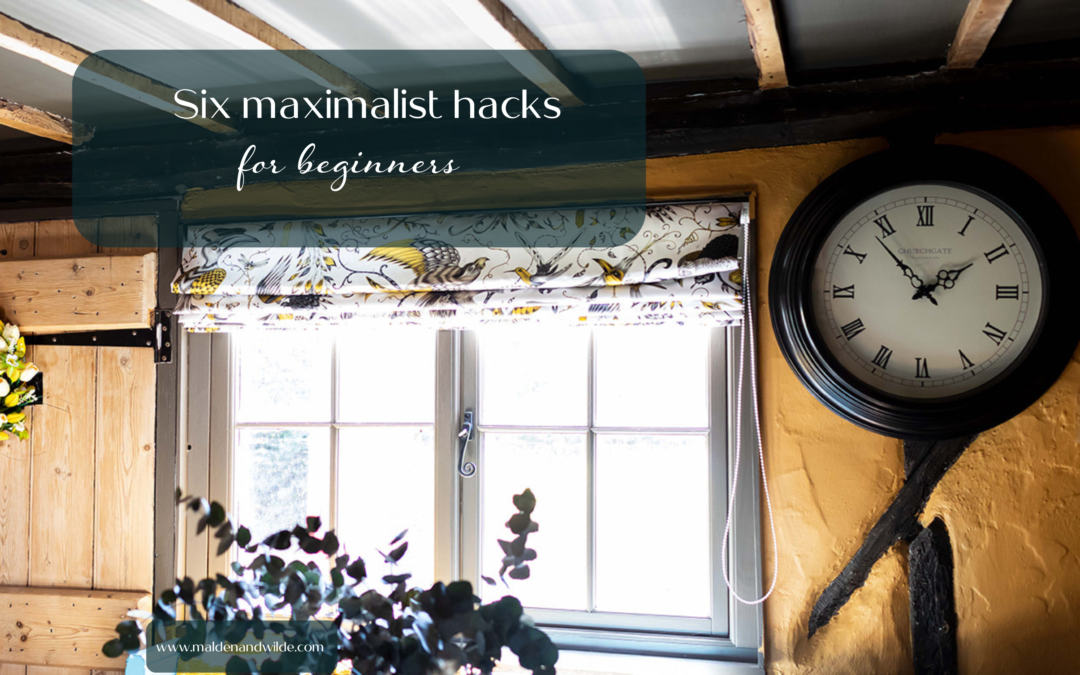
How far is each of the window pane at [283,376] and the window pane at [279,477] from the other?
54 mm

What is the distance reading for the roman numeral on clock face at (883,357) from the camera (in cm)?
159

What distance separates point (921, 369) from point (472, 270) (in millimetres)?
1071

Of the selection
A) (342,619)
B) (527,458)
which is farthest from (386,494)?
(342,619)

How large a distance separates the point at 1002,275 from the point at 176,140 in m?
2.14

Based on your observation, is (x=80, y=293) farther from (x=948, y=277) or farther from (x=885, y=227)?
(x=948, y=277)

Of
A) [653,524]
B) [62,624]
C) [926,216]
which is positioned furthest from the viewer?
[62,624]

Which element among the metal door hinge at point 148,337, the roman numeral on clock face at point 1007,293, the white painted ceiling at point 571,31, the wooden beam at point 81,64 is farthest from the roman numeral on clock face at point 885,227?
the metal door hinge at point 148,337

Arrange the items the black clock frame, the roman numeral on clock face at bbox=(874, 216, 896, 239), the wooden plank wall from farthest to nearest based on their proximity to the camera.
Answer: the wooden plank wall, the roman numeral on clock face at bbox=(874, 216, 896, 239), the black clock frame

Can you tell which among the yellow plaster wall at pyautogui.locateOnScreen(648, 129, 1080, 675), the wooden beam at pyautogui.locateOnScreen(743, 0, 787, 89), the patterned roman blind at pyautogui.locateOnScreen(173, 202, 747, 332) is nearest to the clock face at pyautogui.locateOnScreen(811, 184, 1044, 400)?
the yellow plaster wall at pyautogui.locateOnScreen(648, 129, 1080, 675)

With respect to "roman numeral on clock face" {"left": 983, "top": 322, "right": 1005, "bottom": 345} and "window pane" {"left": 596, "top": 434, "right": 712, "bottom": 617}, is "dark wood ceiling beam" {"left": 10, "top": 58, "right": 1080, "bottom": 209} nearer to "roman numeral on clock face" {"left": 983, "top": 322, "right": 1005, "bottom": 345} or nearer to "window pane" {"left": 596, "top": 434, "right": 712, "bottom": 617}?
"roman numeral on clock face" {"left": 983, "top": 322, "right": 1005, "bottom": 345}

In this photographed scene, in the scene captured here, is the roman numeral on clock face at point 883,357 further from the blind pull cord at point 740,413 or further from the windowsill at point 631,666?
the windowsill at point 631,666

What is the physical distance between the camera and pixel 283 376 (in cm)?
214

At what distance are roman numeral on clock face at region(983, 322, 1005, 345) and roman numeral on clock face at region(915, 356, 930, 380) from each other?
14 cm

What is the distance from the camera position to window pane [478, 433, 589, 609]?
6.38ft
